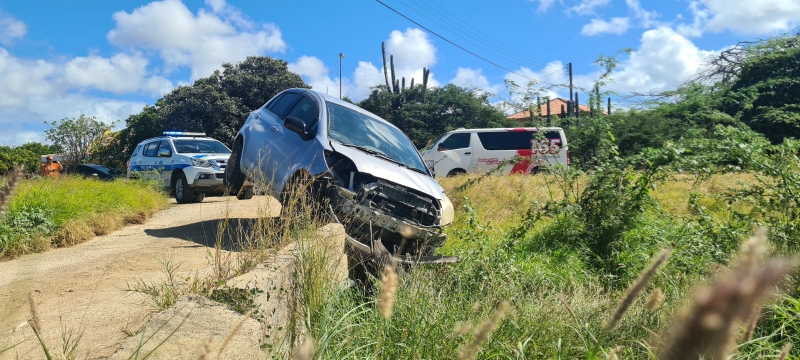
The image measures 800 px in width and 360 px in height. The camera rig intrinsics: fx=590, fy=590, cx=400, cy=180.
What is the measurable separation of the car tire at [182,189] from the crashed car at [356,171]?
5327 millimetres

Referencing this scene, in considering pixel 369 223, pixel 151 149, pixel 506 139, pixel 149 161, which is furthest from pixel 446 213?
pixel 506 139

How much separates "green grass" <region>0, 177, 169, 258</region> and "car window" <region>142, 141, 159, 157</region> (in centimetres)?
394

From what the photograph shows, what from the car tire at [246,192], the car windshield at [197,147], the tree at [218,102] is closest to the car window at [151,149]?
the car windshield at [197,147]

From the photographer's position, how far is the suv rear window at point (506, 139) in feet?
60.6

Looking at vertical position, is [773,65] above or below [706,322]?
above

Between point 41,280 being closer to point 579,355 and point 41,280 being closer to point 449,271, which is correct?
point 449,271

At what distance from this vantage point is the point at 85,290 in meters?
4.69

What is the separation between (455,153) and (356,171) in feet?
41.0

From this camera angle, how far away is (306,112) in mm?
7176

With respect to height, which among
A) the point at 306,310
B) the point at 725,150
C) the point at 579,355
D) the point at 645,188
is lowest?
the point at 579,355

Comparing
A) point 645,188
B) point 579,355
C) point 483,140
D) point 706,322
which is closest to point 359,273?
point 579,355

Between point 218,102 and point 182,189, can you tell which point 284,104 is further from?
point 218,102

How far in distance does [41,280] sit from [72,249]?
200cm

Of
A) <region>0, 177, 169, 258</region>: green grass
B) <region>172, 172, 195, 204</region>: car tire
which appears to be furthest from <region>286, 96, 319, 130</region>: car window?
<region>172, 172, 195, 204</region>: car tire
